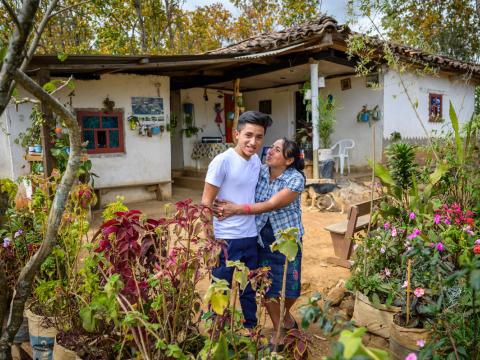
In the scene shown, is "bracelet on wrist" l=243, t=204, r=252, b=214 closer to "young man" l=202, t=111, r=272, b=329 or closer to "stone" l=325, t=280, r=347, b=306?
"young man" l=202, t=111, r=272, b=329

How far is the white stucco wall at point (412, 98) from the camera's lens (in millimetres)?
8750

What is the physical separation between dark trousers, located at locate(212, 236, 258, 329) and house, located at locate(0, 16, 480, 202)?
3.33 meters

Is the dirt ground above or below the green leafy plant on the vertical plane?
below

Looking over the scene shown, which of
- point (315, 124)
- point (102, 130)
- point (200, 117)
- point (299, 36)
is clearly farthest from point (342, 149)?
point (102, 130)

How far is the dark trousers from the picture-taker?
2219 millimetres

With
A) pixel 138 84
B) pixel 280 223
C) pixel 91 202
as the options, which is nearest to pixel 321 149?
pixel 138 84

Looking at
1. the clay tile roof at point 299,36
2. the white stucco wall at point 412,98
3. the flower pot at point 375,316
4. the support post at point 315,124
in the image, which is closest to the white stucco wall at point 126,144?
the clay tile roof at point 299,36

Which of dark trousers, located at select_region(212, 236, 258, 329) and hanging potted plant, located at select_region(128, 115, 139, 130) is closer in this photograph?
dark trousers, located at select_region(212, 236, 258, 329)

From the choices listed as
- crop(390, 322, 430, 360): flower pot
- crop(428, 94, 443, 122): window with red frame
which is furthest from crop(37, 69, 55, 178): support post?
crop(428, 94, 443, 122): window with red frame

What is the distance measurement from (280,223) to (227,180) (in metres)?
0.45

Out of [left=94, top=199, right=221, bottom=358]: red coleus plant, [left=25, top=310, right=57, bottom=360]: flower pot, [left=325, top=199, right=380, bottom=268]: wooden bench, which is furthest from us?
[left=325, top=199, right=380, bottom=268]: wooden bench

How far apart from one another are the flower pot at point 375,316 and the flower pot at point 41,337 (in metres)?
1.84

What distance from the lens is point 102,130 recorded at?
23.8 ft

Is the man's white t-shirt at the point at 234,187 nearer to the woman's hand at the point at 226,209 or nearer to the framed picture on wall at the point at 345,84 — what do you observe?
the woman's hand at the point at 226,209
